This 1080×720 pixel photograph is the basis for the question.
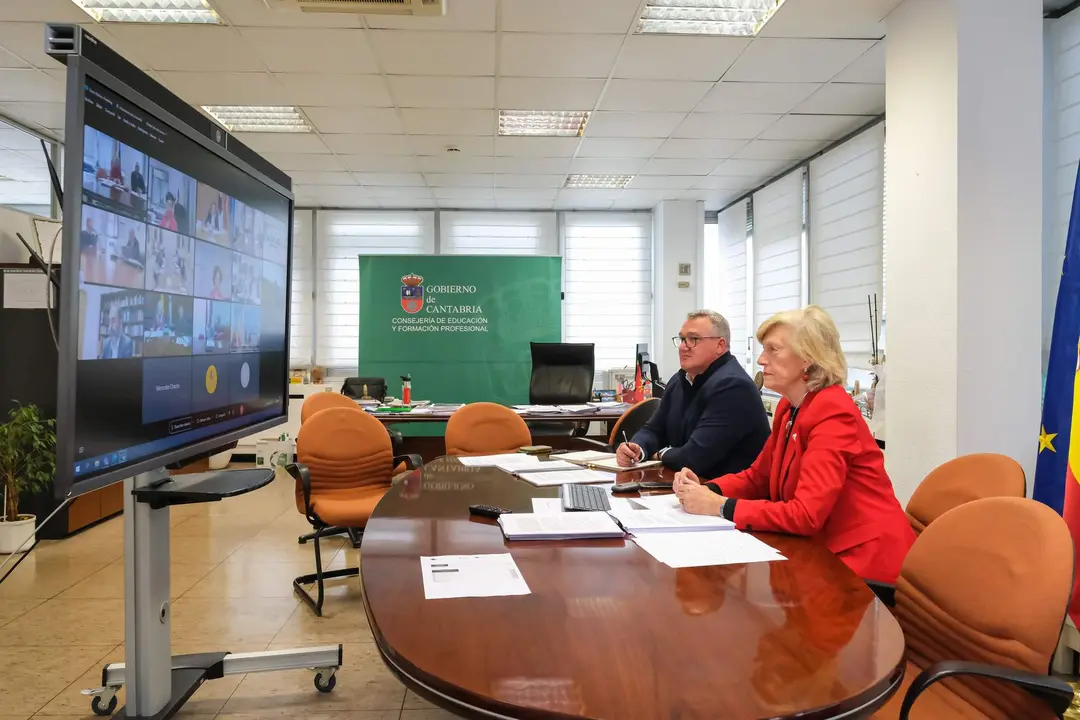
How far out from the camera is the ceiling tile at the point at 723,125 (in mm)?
5361

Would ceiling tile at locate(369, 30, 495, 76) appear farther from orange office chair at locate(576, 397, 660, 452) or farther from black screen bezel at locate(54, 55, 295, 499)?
black screen bezel at locate(54, 55, 295, 499)

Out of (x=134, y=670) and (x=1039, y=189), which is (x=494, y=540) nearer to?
(x=134, y=670)

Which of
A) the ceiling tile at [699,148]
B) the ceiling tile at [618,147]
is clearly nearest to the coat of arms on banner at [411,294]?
the ceiling tile at [618,147]

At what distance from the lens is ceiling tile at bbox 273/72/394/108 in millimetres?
4613

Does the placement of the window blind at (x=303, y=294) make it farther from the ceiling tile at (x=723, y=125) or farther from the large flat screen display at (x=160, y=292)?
the large flat screen display at (x=160, y=292)

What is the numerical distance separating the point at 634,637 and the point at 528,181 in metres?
6.63

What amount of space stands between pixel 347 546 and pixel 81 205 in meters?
3.30

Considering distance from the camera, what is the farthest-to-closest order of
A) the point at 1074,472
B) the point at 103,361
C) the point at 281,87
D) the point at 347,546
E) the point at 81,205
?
the point at 281,87, the point at 347,546, the point at 1074,472, the point at 103,361, the point at 81,205

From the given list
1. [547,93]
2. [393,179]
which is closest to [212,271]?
[547,93]

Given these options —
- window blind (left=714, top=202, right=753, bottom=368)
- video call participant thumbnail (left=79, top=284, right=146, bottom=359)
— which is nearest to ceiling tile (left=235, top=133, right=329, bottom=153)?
video call participant thumbnail (left=79, top=284, right=146, bottom=359)

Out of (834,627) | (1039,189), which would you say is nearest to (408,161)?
(1039,189)

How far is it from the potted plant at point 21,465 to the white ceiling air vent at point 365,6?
2.81 metres

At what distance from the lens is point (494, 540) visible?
5.37ft

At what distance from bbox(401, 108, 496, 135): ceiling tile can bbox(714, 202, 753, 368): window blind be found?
11.9ft
